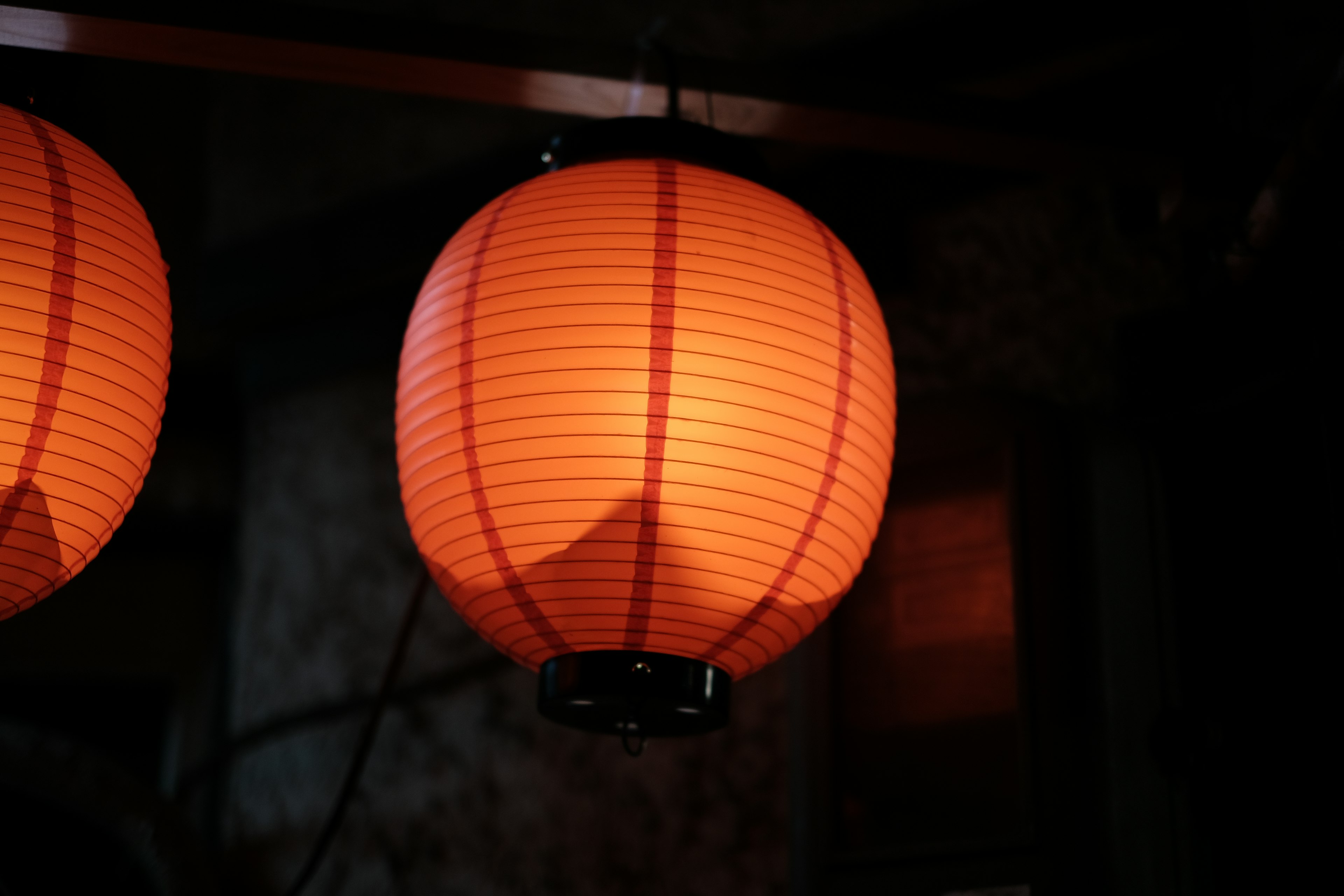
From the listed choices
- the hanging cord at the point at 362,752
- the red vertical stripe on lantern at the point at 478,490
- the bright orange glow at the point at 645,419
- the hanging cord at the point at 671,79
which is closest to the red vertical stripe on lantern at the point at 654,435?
the bright orange glow at the point at 645,419

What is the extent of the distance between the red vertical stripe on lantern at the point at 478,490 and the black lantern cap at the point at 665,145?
0.28m

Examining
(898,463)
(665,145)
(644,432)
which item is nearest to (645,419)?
(644,432)

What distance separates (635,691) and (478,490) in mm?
291

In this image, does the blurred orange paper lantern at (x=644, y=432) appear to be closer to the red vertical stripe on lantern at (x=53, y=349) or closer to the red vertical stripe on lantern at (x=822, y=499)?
the red vertical stripe on lantern at (x=822, y=499)

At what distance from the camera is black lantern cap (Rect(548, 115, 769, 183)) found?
1.51 m

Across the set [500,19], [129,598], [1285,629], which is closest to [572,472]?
[1285,629]

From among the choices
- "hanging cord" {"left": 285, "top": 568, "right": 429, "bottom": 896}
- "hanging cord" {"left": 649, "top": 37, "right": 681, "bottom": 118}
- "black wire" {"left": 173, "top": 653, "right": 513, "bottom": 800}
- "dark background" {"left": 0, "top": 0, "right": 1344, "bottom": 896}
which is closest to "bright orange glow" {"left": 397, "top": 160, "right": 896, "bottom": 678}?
"hanging cord" {"left": 649, "top": 37, "right": 681, "bottom": 118}

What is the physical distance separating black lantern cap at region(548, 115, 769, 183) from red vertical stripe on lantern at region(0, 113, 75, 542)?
622 mm

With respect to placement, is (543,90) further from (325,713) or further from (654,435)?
(325,713)

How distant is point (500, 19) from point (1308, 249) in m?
2.44

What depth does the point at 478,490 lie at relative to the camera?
1.32 m

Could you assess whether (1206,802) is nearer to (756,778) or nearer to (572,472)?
(756,778)

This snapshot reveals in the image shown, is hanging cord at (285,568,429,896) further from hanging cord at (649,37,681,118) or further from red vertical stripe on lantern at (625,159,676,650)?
red vertical stripe on lantern at (625,159,676,650)

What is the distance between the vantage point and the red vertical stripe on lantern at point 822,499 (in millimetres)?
1337
